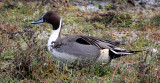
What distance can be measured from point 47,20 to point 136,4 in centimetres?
537

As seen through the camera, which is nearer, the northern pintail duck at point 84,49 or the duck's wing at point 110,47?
the northern pintail duck at point 84,49

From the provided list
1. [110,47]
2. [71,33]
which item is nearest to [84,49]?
[110,47]

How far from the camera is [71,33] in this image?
6.26 m

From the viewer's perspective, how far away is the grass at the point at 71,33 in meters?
3.77

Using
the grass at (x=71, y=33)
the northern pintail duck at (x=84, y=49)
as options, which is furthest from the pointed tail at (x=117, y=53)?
the grass at (x=71, y=33)

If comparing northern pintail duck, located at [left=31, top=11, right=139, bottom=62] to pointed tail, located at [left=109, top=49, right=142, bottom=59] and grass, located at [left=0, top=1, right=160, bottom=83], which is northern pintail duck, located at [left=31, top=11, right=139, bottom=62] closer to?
pointed tail, located at [left=109, top=49, right=142, bottom=59]

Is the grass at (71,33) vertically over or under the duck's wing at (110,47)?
under

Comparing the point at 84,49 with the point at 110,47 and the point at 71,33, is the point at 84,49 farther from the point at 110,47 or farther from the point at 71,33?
the point at 71,33

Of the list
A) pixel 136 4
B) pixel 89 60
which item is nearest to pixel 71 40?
pixel 89 60

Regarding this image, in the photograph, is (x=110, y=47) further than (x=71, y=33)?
No

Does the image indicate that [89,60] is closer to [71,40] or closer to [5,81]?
[71,40]

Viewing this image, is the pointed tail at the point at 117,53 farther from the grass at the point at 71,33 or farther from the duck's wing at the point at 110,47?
the grass at the point at 71,33

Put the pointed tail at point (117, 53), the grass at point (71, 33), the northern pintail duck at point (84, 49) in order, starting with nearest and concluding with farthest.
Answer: the grass at point (71, 33), the northern pintail duck at point (84, 49), the pointed tail at point (117, 53)

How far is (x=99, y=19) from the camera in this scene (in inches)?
286
